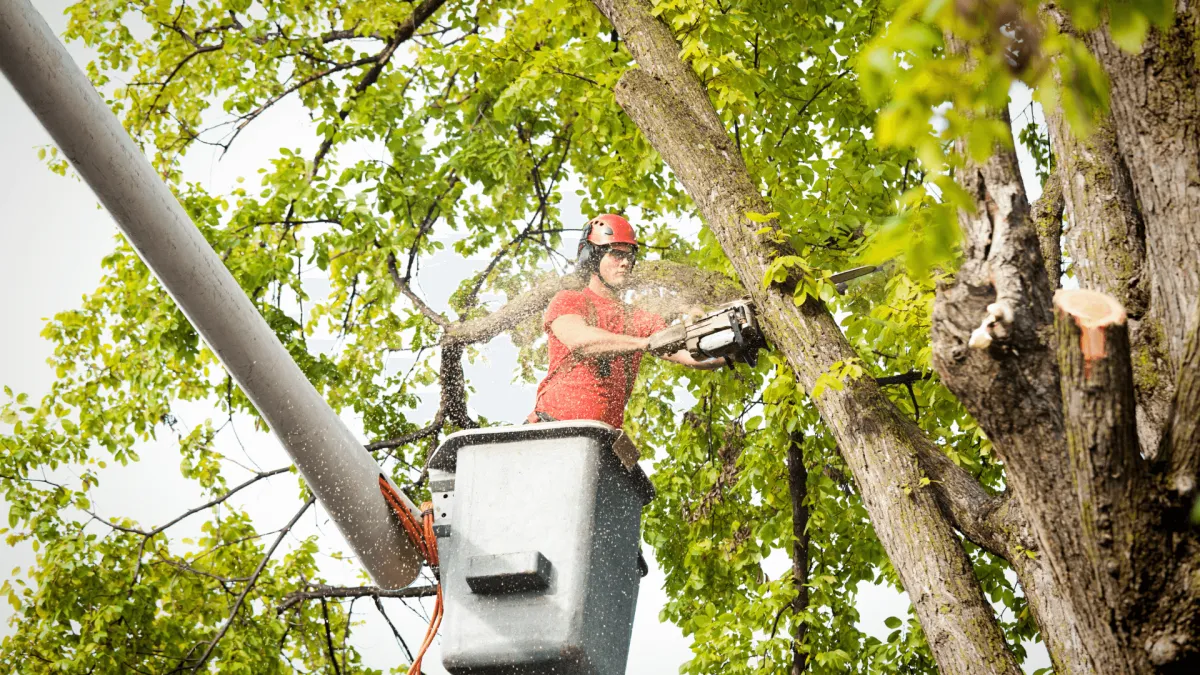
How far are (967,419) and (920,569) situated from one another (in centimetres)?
169

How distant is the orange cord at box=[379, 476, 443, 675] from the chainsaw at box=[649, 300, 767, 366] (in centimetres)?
110

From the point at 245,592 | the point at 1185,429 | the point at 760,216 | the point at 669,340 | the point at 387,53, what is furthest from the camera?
the point at 387,53

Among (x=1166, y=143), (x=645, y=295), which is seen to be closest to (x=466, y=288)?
(x=645, y=295)

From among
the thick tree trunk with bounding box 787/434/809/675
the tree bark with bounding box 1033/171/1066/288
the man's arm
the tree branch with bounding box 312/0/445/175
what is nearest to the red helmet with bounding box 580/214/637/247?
the man's arm

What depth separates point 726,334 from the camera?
3799 millimetres

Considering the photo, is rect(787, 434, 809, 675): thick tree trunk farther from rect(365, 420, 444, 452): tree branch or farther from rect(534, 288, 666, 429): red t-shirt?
rect(365, 420, 444, 452): tree branch

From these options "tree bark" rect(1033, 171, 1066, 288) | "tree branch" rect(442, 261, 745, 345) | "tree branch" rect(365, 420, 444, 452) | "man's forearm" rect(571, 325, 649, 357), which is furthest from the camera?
"tree branch" rect(365, 420, 444, 452)

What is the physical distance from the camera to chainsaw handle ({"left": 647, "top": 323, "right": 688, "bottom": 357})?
407 cm

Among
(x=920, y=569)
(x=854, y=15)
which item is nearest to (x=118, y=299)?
(x=854, y=15)

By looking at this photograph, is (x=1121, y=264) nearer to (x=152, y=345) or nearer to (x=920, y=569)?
(x=920, y=569)

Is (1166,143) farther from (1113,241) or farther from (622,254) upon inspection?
(622,254)

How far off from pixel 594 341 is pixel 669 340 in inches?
11.2

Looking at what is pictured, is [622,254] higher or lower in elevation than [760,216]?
higher

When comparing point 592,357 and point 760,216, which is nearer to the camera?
point 760,216
